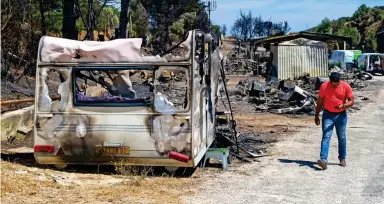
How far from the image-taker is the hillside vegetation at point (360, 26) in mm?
76500

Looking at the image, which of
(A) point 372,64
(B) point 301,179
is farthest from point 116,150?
(A) point 372,64

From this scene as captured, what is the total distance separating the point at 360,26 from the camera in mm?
87500

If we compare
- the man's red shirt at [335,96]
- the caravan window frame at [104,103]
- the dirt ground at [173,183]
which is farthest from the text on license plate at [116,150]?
the man's red shirt at [335,96]

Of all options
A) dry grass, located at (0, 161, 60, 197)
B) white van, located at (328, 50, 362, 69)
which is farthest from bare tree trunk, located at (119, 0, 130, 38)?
white van, located at (328, 50, 362, 69)

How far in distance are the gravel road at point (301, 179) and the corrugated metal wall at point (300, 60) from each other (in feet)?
70.0

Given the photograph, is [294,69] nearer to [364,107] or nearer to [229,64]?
[364,107]

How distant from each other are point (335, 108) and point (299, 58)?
82.2ft

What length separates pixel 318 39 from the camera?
36375mm

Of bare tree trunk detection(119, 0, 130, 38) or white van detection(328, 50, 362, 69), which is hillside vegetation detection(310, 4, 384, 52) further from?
bare tree trunk detection(119, 0, 130, 38)

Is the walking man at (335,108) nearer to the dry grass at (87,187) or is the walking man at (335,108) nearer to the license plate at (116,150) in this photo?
the dry grass at (87,187)

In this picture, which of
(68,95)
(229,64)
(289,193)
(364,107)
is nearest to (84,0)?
(364,107)

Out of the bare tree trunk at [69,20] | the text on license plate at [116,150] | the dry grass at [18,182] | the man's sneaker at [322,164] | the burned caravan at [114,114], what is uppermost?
the bare tree trunk at [69,20]

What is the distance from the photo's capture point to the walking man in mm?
10344

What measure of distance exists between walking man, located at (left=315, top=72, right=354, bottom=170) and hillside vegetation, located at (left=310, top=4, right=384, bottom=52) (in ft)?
219
